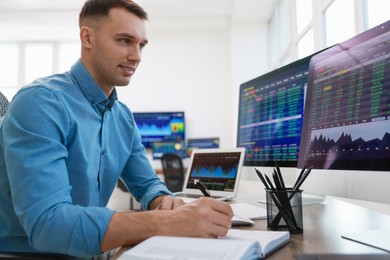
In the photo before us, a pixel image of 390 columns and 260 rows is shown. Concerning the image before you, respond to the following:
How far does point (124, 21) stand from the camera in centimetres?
112

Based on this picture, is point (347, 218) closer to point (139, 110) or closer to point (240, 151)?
point (240, 151)

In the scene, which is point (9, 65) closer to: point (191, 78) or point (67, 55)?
point (67, 55)

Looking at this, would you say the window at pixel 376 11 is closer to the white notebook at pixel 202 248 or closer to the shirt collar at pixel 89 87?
the shirt collar at pixel 89 87

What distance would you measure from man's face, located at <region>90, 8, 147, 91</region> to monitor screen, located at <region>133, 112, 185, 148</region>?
14.0ft

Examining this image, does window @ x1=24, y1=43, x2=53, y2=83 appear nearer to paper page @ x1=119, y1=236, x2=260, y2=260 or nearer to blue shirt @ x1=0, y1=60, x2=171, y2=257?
blue shirt @ x1=0, y1=60, x2=171, y2=257

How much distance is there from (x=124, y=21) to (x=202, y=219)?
0.77 m

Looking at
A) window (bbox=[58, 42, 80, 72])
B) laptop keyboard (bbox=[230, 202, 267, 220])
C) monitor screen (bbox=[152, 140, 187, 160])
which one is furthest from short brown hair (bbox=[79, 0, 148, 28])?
window (bbox=[58, 42, 80, 72])

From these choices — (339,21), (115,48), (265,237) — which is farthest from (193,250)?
(339,21)

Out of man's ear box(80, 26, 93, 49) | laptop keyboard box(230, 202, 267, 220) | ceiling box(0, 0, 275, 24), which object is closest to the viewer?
laptop keyboard box(230, 202, 267, 220)

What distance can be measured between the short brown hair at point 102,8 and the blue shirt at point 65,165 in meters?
0.21

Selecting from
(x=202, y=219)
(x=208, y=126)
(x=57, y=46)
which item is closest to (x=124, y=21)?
(x=202, y=219)

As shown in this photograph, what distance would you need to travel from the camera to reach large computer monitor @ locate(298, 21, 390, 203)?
0.65m

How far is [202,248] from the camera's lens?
52 cm

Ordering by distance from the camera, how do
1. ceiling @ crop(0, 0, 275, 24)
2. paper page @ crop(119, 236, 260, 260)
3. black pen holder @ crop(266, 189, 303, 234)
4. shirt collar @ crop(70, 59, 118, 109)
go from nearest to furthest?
1. paper page @ crop(119, 236, 260, 260)
2. black pen holder @ crop(266, 189, 303, 234)
3. shirt collar @ crop(70, 59, 118, 109)
4. ceiling @ crop(0, 0, 275, 24)
